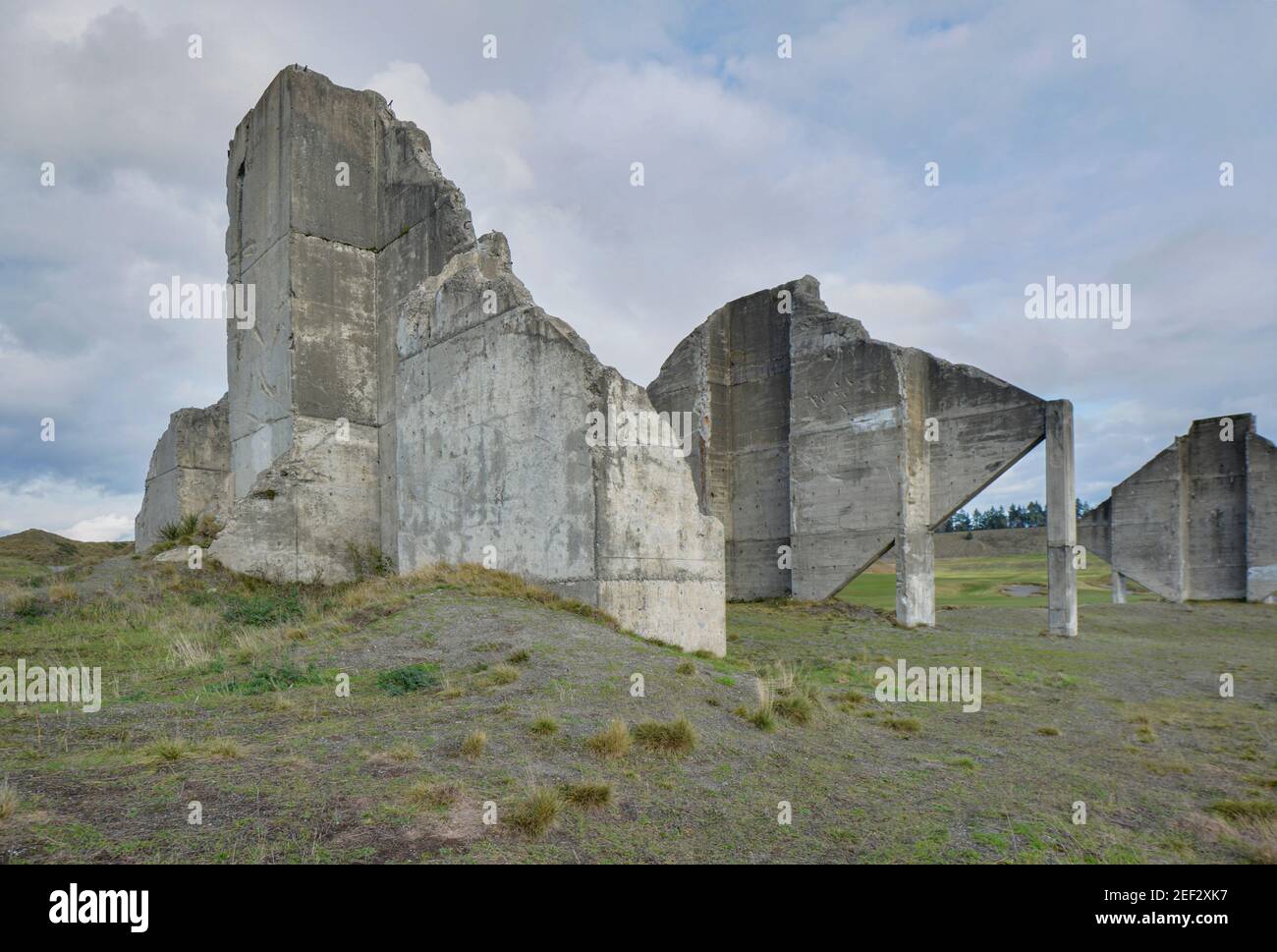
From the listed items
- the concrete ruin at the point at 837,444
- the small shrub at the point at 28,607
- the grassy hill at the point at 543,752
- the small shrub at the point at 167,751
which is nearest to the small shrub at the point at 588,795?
the grassy hill at the point at 543,752

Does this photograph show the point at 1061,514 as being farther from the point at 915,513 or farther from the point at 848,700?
the point at 848,700

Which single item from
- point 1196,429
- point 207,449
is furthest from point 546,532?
point 1196,429

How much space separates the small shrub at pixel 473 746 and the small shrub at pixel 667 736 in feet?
3.55

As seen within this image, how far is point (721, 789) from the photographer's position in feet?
16.4

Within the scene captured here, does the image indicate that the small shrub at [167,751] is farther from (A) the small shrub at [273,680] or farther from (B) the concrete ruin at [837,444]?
(B) the concrete ruin at [837,444]

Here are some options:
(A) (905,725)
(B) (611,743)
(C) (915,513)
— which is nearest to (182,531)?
(B) (611,743)

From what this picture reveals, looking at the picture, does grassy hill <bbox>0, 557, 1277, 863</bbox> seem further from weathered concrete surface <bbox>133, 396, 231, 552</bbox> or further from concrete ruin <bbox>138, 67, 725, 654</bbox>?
weathered concrete surface <bbox>133, 396, 231, 552</bbox>

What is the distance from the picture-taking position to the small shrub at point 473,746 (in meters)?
5.08

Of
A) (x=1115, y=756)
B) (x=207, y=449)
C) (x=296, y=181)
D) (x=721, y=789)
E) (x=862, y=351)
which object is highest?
(x=296, y=181)

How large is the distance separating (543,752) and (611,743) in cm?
45

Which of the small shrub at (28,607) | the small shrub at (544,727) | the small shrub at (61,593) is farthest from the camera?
the small shrub at (61,593)

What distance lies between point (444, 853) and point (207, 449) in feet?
61.7

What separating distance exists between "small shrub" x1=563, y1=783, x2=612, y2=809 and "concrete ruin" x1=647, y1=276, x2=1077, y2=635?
15205mm
